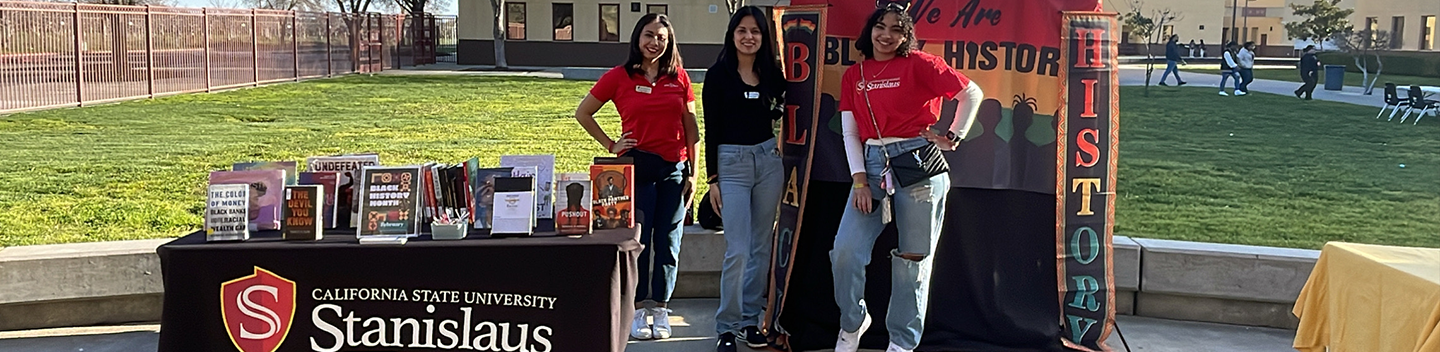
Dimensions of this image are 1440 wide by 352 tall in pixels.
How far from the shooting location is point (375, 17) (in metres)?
30.5

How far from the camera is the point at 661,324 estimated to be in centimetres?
502

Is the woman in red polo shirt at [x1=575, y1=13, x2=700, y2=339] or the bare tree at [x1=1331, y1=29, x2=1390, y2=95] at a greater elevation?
the bare tree at [x1=1331, y1=29, x2=1390, y2=95]

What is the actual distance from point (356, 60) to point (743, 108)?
26.1 metres

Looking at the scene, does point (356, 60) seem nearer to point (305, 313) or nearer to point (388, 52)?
point (388, 52)

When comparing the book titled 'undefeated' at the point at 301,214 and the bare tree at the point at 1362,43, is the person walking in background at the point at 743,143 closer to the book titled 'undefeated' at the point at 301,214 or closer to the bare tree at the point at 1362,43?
the book titled 'undefeated' at the point at 301,214

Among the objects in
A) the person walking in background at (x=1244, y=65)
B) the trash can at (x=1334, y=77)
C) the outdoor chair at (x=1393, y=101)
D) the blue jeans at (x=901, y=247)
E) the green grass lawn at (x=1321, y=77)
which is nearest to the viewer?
the blue jeans at (x=901, y=247)

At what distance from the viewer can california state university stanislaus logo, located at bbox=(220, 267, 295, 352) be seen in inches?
146

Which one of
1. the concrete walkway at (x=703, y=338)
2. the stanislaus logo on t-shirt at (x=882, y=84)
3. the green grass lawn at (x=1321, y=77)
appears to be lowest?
the concrete walkway at (x=703, y=338)

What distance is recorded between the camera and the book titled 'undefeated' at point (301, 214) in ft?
12.2

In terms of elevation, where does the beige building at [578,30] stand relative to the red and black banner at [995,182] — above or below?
above

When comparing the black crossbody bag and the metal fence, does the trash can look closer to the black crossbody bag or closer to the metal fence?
the metal fence

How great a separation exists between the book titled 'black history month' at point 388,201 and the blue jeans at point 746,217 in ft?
4.33

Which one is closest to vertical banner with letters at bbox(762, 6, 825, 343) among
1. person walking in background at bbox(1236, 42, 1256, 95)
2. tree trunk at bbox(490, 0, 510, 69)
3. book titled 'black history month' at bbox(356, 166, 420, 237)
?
book titled 'black history month' at bbox(356, 166, 420, 237)

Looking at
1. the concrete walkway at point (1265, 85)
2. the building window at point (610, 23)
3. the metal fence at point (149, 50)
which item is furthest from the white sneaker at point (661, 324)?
the building window at point (610, 23)
